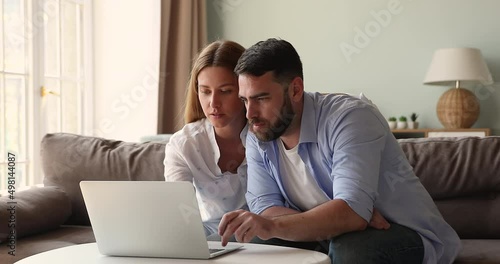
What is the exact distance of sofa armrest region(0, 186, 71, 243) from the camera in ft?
7.55

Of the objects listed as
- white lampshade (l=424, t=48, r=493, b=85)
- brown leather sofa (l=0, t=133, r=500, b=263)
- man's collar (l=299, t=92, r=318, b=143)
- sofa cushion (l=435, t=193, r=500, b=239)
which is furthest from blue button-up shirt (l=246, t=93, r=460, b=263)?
white lampshade (l=424, t=48, r=493, b=85)

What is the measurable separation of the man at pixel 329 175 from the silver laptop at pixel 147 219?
0.14 m

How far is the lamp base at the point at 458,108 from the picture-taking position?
4.31 meters

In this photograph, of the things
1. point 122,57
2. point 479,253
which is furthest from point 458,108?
point 479,253

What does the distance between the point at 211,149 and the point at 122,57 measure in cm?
247

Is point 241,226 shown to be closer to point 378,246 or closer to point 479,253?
point 378,246

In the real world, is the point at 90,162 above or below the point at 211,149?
below

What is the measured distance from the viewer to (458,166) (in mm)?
2395

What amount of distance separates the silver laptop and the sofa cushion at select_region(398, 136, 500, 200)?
1052 mm

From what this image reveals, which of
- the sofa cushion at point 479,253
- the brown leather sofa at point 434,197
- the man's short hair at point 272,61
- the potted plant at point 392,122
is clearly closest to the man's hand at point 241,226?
the man's short hair at point 272,61

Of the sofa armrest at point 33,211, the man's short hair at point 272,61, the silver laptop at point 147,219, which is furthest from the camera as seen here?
the sofa armrest at point 33,211

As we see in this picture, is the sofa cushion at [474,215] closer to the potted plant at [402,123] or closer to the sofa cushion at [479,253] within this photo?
the sofa cushion at [479,253]

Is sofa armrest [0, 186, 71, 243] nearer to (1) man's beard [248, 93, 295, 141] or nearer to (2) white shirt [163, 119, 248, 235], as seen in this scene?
(2) white shirt [163, 119, 248, 235]

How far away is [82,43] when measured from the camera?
173 inches
